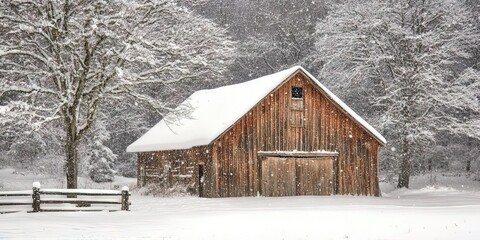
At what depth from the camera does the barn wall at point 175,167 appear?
1172 inches

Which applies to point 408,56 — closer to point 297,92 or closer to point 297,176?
point 297,92

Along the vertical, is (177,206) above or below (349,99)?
below

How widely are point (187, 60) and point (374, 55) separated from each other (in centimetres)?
1537

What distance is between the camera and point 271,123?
3066 cm

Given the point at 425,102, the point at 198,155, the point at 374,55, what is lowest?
the point at 198,155

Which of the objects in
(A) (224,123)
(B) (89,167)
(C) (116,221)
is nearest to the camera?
(C) (116,221)

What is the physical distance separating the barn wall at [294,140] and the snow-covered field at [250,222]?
381cm

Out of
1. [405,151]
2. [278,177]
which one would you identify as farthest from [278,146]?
[405,151]

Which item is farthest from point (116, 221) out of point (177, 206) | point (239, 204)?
point (239, 204)

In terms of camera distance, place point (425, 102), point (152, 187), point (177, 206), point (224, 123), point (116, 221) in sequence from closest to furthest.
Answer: point (116, 221)
point (177, 206)
point (224, 123)
point (152, 187)
point (425, 102)

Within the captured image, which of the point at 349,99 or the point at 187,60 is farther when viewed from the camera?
the point at 349,99

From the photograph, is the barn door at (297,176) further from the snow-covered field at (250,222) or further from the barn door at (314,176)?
the snow-covered field at (250,222)

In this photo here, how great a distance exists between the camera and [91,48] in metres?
24.8

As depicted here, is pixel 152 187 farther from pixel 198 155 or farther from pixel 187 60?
pixel 187 60
